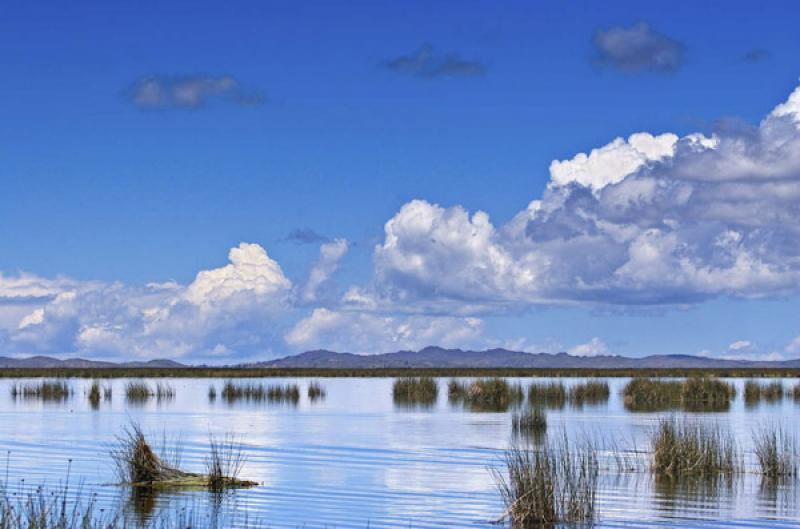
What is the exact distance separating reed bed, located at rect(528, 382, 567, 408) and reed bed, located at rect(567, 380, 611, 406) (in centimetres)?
49

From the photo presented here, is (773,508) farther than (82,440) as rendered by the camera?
No

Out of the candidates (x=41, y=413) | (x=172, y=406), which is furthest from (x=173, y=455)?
(x=172, y=406)

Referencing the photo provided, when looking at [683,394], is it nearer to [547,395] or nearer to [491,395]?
[547,395]

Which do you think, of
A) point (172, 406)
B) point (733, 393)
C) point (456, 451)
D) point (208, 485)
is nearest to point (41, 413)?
point (172, 406)

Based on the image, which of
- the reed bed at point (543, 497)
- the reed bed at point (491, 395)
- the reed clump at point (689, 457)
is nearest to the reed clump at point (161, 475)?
the reed bed at point (543, 497)

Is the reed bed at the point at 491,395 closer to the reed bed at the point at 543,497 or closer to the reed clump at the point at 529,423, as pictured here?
the reed clump at the point at 529,423

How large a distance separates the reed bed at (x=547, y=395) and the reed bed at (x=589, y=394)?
494mm

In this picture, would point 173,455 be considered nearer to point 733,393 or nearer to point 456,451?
point 456,451

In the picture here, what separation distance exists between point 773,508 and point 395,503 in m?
6.41

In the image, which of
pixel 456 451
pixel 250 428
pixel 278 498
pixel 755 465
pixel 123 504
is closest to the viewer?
pixel 123 504

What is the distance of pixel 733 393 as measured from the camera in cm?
5966

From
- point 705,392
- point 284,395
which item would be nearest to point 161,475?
point 705,392

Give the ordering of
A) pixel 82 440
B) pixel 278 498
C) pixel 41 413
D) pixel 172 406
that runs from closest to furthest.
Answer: pixel 278 498 < pixel 82 440 < pixel 41 413 < pixel 172 406

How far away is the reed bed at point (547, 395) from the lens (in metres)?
55.7
